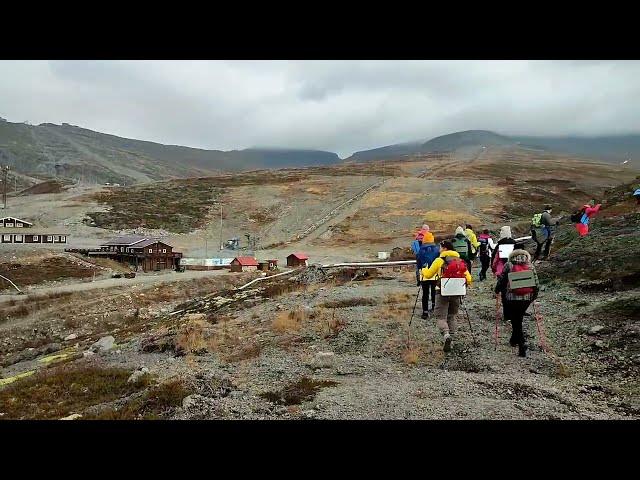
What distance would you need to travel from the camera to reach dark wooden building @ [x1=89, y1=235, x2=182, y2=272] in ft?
183

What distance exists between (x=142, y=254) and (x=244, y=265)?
1394 centimetres

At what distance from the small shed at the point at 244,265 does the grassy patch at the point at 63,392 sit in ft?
119

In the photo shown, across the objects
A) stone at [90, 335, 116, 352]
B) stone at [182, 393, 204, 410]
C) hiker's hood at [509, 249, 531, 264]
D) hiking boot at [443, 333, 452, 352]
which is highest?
hiker's hood at [509, 249, 531, 264]

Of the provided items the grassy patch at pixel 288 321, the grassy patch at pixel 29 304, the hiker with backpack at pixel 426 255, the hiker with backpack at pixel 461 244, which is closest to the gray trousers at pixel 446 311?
the hiker with backpack at pixel 426 255

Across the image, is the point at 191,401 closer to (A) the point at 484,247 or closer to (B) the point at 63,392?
(B) the point at 63,392

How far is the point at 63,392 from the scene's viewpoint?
11.5 metres

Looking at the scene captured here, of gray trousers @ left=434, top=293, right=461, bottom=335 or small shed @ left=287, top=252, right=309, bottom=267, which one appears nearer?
gray trousers @ left=434, top=293, right=461, bottom=335

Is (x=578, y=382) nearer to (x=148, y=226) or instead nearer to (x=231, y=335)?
(x=231, y=335)

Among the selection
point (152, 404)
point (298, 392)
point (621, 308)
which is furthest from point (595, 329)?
point (152, 404)

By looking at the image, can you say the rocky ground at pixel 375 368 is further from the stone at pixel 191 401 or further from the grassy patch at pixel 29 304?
the grassy patch at pixel 29 304

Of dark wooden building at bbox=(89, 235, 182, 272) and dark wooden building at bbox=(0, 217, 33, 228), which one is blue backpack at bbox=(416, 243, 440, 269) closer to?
dark wooden building at bbox=(89, 235, 182, 272)

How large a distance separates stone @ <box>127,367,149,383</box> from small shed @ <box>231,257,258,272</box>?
38185 mm

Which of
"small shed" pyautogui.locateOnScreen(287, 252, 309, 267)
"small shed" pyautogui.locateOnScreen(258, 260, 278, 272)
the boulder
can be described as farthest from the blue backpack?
"small shed" pyautogui.locateOnScreen(287, 252, 309, 267)
